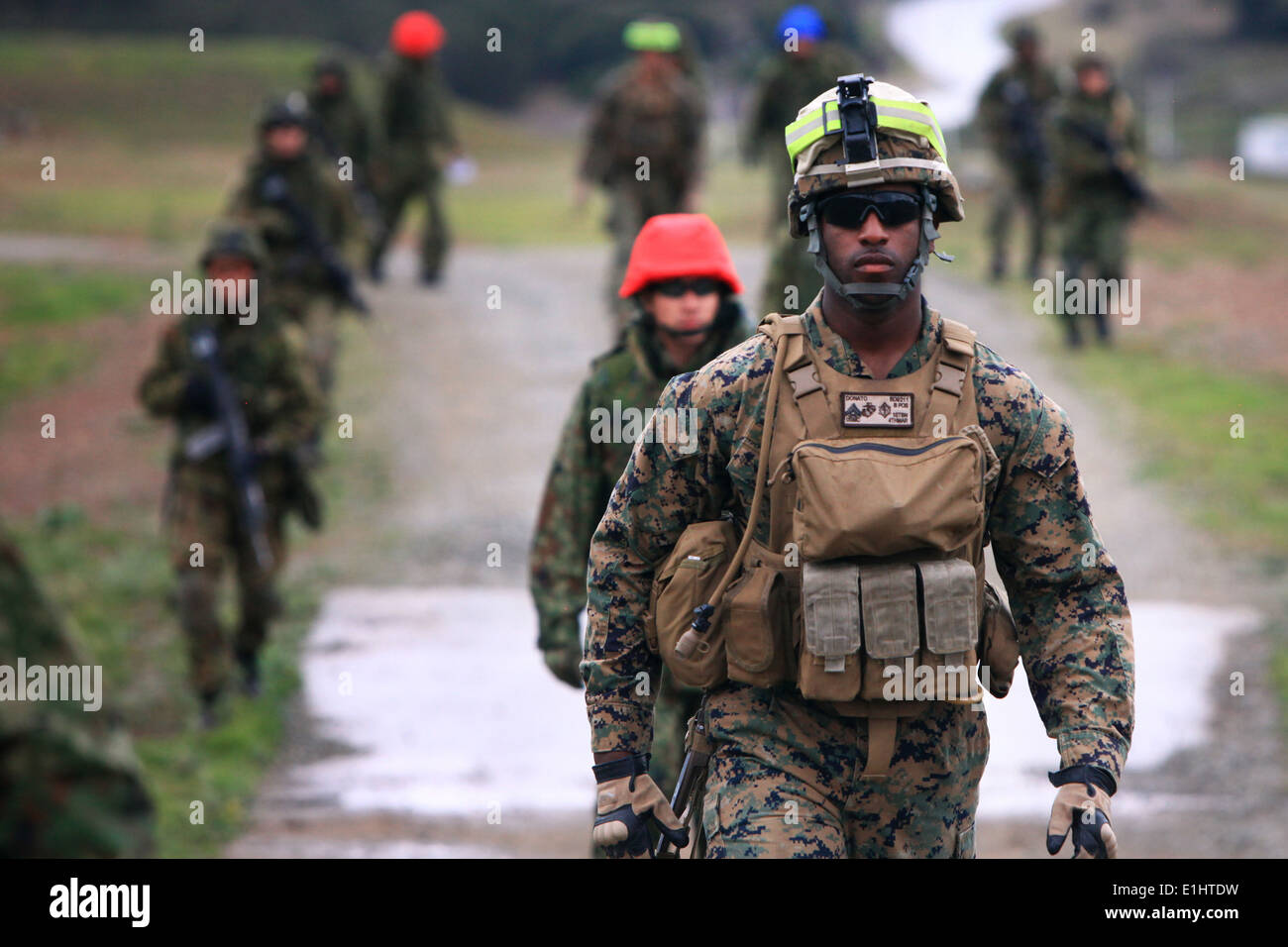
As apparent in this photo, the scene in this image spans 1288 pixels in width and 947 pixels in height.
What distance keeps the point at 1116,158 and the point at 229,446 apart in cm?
851

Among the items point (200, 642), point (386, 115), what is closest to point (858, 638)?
point (200, 642)

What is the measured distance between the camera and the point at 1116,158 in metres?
14.3

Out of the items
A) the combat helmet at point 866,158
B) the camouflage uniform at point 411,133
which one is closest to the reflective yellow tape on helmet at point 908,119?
the combat helmet at point 866,158

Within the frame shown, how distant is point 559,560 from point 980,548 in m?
2.06

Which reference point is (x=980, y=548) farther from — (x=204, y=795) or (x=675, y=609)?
(x=204, y=795)

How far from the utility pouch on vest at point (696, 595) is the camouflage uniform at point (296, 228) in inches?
315

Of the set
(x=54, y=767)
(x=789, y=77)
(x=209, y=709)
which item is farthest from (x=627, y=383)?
(x=789, y=77)

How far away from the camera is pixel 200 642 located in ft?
27.4

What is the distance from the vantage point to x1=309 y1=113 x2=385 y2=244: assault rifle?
1509 centimetres

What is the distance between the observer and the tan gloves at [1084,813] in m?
3.53

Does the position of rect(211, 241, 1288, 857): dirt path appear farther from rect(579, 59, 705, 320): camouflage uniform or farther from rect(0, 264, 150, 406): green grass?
rect(0, 264, 150, 406): green grass

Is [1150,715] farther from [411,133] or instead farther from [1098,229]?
[411,133]

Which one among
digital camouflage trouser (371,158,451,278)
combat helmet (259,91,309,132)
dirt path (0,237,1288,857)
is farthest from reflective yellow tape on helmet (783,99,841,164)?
digital camouflage trouser (371,158,451,278)

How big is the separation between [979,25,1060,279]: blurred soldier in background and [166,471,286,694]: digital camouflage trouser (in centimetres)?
1020
